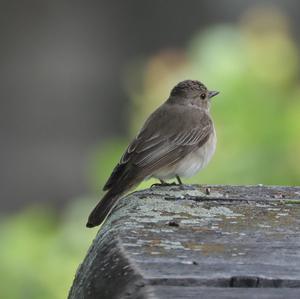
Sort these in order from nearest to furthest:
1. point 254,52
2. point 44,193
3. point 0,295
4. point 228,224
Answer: point 228,224, point 0,295, point 254,52, point 44,193

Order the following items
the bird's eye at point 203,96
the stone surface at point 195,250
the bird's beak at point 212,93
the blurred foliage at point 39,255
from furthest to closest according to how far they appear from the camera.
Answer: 1. the bird's eye at point 203,96
2. the bird's beak at point 212,93
3. the blurred foliage at point 39,255
4. the stone surface at point 195,250

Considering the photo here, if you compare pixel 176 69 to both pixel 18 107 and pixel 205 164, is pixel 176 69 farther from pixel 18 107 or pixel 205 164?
pixel 18 107

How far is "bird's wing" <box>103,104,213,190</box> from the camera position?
18.7 ft

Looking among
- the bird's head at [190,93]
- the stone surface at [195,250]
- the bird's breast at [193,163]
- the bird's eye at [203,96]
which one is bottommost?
the stone surface at [195,250]

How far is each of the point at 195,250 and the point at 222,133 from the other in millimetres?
3912

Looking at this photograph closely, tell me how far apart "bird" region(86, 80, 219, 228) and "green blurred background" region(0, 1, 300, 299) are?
109mm

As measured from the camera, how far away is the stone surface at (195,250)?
2229mm

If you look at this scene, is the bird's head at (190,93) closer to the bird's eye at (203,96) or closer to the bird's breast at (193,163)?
the bird's eye at (203,96)

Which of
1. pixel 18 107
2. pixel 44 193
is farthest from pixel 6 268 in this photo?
pixel 18 107

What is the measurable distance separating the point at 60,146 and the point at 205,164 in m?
5.88

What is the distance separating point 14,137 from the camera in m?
11.8

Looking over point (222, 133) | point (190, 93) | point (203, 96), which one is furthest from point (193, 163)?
point (190, 93)

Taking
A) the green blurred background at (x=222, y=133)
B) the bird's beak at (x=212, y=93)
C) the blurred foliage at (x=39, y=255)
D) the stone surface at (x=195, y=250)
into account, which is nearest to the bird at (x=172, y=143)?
the bird's beak at (x=212, y=93)

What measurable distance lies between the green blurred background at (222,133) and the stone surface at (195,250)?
261cm
